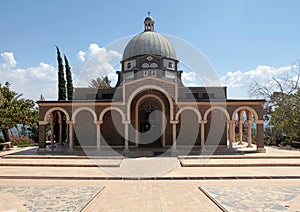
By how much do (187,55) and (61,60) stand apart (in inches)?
706

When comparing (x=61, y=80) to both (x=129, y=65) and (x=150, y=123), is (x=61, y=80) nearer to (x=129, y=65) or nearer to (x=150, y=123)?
(x=129, y=65)

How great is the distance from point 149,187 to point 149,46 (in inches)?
746

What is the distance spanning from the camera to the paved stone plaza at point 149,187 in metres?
7.93

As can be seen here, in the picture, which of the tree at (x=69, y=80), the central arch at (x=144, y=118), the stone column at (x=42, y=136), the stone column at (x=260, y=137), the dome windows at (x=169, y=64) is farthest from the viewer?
the tree at (x=69, y=80)

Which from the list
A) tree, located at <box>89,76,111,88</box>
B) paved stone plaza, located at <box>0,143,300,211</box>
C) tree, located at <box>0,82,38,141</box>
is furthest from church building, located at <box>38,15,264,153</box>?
tree, located at <box>89,76,111,88</box>

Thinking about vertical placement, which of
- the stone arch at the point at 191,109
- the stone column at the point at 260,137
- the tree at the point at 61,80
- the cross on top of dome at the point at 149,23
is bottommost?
the stone column at the point at 260,137

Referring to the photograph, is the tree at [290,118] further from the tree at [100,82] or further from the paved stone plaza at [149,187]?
the tree at [100,82]

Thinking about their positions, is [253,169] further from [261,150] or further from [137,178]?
[261,150]

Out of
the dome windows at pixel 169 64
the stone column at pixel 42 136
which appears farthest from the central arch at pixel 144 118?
the stone column at pixel 42 136

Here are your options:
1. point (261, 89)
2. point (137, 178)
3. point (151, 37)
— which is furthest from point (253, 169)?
point (261, 89)

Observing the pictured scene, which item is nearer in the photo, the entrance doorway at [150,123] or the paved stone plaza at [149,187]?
the paved stone plaza at [149,187]

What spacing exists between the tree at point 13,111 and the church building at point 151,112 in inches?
72.0

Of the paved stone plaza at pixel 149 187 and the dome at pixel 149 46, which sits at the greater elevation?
the dome at pixel 149 46

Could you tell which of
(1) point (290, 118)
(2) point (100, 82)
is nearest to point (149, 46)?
(1) point (290, 118)
